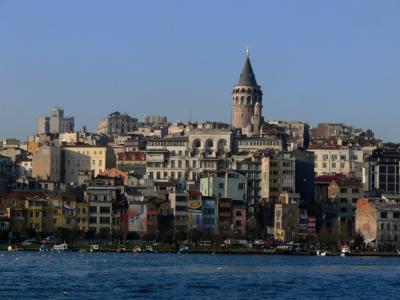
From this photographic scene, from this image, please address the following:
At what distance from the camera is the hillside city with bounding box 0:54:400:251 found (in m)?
116

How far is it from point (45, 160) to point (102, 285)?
73319 mm

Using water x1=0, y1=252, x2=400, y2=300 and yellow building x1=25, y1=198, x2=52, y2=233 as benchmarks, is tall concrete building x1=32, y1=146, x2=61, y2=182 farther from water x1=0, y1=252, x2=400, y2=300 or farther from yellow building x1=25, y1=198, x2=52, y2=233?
water x1=0, y1=252, x2=400, y2=300

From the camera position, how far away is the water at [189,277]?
68.1 m

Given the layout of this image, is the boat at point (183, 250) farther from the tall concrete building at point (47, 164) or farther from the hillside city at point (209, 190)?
the tall concrete building at point (47, 164)

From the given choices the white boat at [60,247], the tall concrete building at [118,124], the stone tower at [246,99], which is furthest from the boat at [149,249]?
the tall concrete building at [118,124]

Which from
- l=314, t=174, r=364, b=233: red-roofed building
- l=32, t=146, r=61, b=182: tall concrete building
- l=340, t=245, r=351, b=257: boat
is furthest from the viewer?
l=32, t=146, r=61, b=182: tall concrete building

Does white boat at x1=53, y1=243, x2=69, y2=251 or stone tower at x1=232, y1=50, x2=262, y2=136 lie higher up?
stone tower at x1=232, y1=50, x2=262, y2=136

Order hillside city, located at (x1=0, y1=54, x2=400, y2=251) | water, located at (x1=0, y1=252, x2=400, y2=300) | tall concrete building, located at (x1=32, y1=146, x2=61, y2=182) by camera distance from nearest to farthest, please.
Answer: water, located at (x1=0, y1=252, x2=400, y2=300) → hillside city, located at (x1=0, y1=54, x2=400, y2=251) → tall concrete building, located at (x1=32, y1=146, x2=61, y2=182)

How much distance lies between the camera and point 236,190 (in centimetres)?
12338

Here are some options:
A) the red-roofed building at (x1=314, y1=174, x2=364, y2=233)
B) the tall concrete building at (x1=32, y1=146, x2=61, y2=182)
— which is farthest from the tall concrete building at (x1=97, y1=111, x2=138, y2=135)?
the red-roofed building at (x1=314, y1=174, x2=364, y2=233)

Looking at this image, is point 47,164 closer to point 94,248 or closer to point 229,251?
point 94,248

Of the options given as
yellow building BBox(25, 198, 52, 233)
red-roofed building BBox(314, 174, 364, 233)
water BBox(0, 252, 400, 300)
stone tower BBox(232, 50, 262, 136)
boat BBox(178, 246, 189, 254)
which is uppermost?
stone tower BBox(232, 50, 262, 136)

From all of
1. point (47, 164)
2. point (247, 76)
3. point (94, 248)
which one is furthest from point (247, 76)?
point (94, 248)

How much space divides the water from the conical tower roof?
69.2 m
